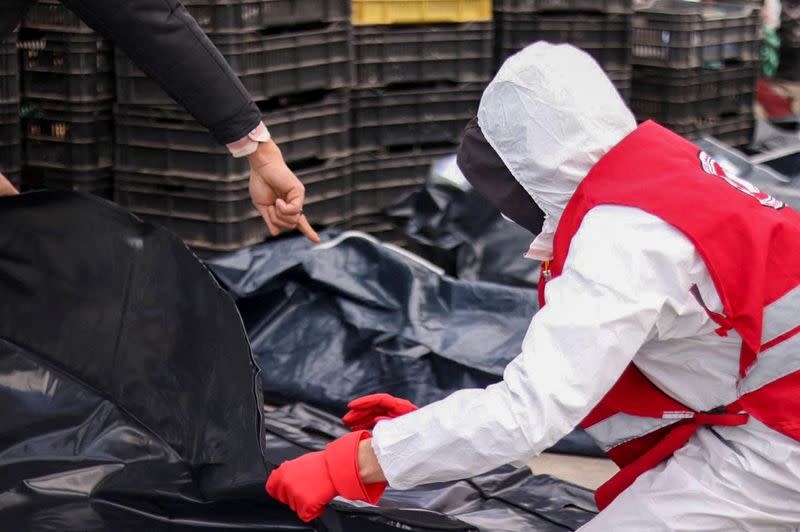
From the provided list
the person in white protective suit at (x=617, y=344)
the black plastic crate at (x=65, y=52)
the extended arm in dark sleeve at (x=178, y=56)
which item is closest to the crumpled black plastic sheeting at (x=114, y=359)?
the extended arm in dark sleeve at (x=178, y=56)

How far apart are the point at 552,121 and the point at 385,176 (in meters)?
2.66

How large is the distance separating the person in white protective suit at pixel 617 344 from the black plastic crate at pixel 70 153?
88.6 inches

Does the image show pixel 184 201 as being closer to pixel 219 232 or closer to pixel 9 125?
pixel 219 232

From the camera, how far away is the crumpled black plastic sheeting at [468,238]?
169 inches

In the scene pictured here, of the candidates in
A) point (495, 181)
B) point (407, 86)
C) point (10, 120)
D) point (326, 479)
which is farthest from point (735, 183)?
point (407, 86)

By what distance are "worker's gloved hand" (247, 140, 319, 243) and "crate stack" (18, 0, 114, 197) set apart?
1568mm

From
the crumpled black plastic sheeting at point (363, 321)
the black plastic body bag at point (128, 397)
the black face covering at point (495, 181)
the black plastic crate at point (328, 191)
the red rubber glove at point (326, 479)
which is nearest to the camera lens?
the red rubber glove at point (326, 479)

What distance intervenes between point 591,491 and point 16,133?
6.97 ft

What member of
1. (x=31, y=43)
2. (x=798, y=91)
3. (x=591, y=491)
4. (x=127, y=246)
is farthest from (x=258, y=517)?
(x=798, y=91)

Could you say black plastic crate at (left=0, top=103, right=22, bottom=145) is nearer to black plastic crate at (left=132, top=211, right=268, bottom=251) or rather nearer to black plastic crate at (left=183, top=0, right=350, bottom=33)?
black plastic crate at (left=132, top=211, right=268, bottom=251)

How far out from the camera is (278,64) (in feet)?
13.9

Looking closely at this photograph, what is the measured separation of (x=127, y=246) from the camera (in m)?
2.77

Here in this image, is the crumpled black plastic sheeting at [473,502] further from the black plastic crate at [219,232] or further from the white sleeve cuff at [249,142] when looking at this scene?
the black plastic crate at [219,232]

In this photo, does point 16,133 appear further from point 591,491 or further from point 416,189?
point 591,491
